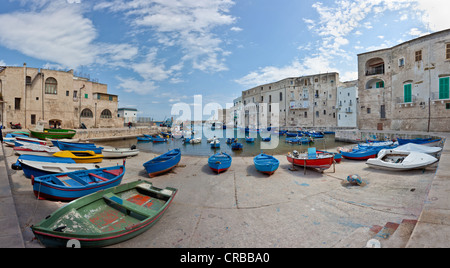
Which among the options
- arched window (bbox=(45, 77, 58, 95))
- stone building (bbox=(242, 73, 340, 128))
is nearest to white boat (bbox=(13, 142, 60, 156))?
arched window (bbox=(45, 77, 58, 95))

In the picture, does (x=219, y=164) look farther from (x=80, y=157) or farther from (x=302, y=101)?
(x=302, y=101)

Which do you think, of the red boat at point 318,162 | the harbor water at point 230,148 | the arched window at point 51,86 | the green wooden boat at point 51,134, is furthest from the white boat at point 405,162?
the arched window at point 51,86

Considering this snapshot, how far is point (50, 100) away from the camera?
27016mm

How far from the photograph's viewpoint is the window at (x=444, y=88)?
19625 millimetres

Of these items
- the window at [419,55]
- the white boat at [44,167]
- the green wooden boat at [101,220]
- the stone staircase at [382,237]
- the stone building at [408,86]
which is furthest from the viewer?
the window at [419,55]

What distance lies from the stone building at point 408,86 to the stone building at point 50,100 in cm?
4415

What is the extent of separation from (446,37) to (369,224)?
28.4m

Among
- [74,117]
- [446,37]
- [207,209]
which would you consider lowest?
[207,209]

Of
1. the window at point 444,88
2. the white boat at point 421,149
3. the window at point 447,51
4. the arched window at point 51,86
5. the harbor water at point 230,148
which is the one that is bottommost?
the harbor water at point 230,148

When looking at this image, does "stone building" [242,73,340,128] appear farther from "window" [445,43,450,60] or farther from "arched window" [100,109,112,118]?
"arched window" [100,109,112,118]

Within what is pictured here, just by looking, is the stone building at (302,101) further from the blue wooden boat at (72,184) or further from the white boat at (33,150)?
the white boat at (33,150)
